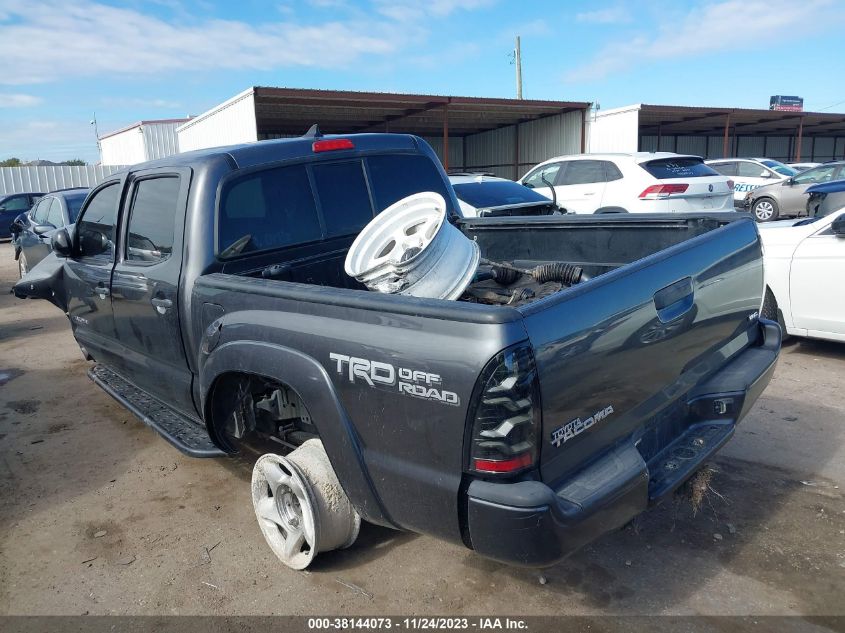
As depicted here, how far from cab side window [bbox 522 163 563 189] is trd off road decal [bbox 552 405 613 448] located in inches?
399

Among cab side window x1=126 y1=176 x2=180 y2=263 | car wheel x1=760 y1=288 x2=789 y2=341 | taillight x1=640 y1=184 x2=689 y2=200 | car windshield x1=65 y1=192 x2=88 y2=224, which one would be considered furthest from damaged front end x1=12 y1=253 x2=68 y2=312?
taillight x1=640 y1=184 x2=689 y2=200

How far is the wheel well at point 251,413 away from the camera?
10.1 ft

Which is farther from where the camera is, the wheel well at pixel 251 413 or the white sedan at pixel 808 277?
the white sedan at pixel 808 277

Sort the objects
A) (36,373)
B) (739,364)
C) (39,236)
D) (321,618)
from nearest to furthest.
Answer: (321,618) → (739,364) → (36,373) → (39,236)

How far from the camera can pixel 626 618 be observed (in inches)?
103

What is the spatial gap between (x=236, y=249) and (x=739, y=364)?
259 cm

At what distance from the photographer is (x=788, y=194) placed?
1625 centimetres

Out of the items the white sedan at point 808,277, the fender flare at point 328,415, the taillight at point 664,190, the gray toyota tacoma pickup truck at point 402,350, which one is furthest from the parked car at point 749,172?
the fender flare at point 328,415

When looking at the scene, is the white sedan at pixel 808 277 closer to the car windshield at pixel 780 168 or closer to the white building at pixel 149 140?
the car windshield at pixel 780 168

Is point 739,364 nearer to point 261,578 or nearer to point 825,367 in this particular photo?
point 261,578

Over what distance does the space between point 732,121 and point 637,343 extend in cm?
2946

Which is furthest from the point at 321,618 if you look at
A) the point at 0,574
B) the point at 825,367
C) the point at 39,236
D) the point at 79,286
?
the point at 39,236

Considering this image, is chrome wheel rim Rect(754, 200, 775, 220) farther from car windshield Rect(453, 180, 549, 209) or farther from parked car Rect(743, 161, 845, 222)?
car windshield Rect(453, 180, 549, 209)

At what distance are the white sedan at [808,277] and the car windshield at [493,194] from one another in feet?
11.5
